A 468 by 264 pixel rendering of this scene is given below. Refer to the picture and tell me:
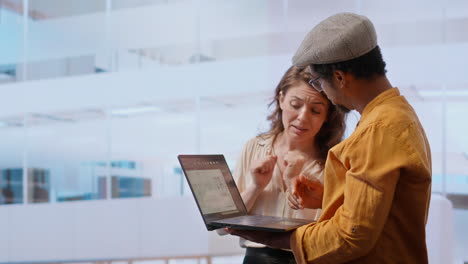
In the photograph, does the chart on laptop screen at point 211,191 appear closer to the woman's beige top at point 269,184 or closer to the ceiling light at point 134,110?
the woman's beige top at point 269,184

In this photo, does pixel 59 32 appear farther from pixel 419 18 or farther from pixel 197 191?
pixel 197 191

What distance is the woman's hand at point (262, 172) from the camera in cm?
166

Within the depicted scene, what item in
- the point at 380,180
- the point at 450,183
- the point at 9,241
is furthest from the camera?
the point at 9,241

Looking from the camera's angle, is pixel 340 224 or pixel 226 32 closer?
pixel 340 224

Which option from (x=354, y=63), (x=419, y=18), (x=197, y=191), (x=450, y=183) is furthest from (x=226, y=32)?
(x=354, y=63)

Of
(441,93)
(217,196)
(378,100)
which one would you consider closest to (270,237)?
(217,196)

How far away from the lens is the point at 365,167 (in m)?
0.99

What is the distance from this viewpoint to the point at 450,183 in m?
2.90

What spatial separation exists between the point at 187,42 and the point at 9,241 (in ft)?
6.73

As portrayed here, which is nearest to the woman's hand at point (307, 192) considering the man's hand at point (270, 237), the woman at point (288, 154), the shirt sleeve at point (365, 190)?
the woman at point (288, 154)

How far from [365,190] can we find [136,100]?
2971 mm

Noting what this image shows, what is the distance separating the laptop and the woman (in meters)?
0.17

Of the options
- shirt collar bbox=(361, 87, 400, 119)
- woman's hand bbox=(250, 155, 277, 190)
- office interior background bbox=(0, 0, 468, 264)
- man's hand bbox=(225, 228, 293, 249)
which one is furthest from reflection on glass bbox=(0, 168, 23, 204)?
shirt collar bbox=(361, 87, 400, 119)

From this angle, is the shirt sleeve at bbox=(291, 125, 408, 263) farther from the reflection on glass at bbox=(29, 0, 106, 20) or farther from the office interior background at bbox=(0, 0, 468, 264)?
the reflection on glass at bbox=(29, 0, 106, 20)
